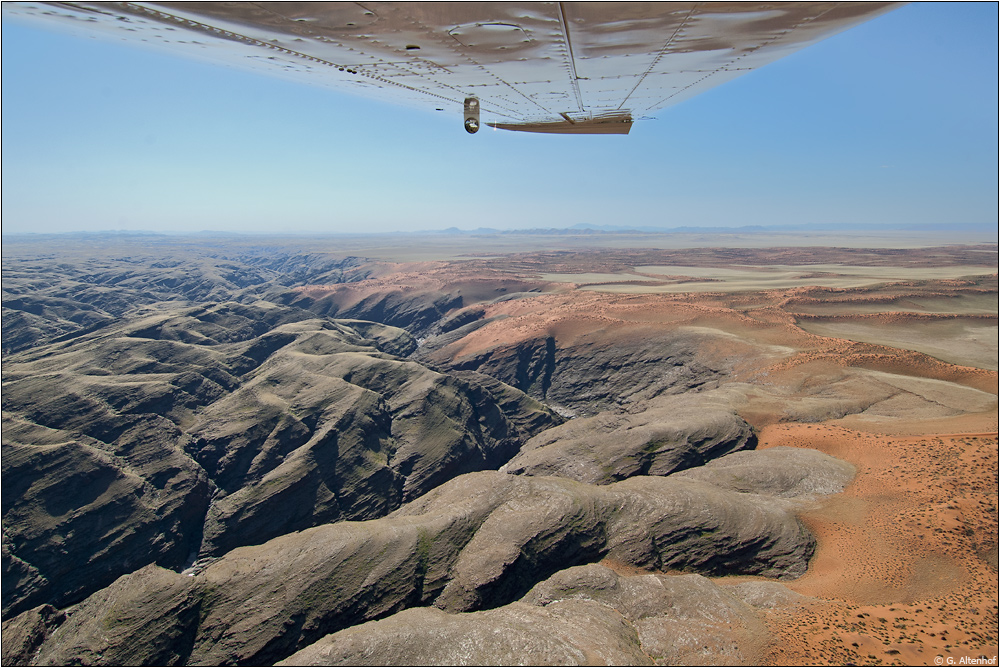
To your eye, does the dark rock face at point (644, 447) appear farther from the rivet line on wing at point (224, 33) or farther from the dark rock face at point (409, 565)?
the rivet line on wing at point (224, 33)

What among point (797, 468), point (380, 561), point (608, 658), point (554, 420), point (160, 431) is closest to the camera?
point (608, 658)

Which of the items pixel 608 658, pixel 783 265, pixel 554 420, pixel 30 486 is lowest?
pixel 554 420

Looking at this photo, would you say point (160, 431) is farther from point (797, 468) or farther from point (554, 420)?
point (797, 468)

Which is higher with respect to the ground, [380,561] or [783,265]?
[783,265]

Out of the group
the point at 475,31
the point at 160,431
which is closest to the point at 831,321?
the point at 475,31

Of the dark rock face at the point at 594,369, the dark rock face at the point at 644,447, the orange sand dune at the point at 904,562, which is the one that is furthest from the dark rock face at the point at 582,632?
the dark rock face at the point at 594,369

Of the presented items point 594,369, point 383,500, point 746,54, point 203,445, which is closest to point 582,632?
point 746,54

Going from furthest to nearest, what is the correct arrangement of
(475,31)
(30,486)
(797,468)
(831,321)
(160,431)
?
(831,321) < (160,431) < (30,486) < (797,468) < (475,31)

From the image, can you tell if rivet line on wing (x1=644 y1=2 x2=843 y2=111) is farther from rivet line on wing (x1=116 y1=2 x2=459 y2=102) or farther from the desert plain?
the desert plain
